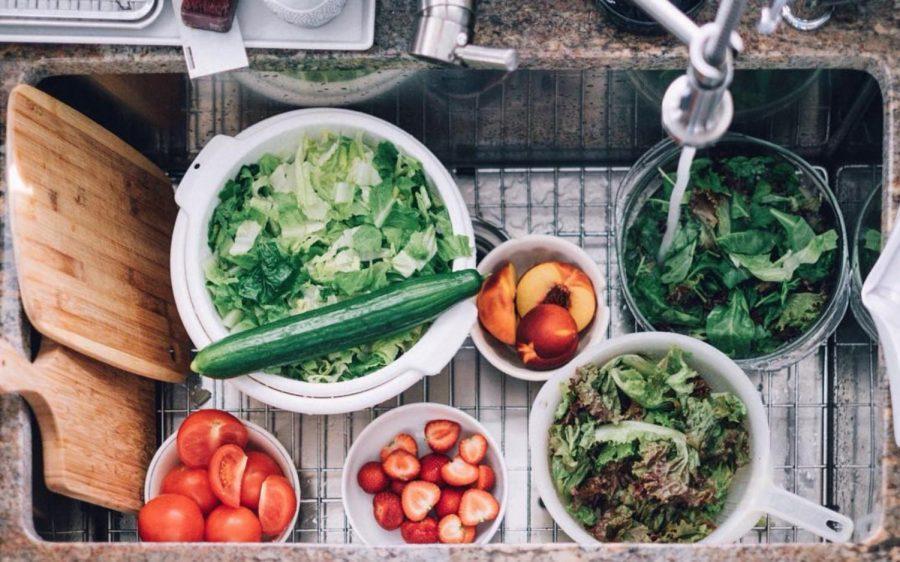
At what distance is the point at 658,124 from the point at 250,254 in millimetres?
572

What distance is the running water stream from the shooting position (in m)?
0.96

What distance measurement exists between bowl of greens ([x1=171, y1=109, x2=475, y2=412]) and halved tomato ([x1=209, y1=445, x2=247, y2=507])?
10 centimetres

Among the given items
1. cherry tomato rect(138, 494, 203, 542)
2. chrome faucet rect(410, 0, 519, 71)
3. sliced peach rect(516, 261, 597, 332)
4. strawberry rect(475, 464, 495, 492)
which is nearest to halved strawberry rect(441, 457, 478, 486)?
strawberry rect(475, 464, 495, 492)

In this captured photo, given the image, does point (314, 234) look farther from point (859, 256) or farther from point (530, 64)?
point (859, 256)

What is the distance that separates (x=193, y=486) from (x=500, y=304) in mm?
456

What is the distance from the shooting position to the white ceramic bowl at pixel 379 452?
4.00 ft

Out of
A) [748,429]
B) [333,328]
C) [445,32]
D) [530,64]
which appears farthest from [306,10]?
[748,429]

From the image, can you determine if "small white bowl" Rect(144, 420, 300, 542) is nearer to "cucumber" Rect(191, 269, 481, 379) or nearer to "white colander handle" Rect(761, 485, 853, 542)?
"cucumber" Rect(191, 269, 481, 379)

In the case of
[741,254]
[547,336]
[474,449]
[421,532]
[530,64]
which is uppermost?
[530,64]

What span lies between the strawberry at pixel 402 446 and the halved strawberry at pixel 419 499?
0.05 metres

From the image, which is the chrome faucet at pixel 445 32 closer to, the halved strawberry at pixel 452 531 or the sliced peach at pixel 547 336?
the sliced peach at pixel 547 336

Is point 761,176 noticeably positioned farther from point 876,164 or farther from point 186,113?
point 186,113

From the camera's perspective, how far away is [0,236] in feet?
3.47

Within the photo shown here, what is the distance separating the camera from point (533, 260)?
1.26 meters
